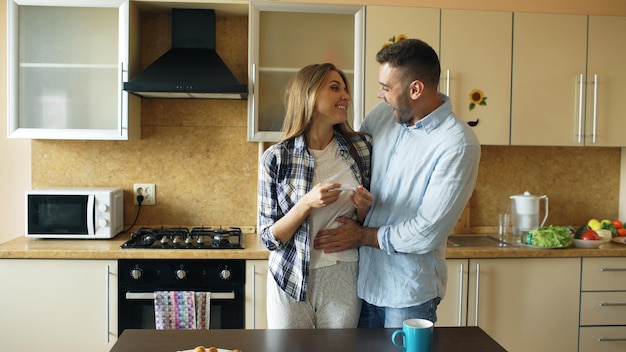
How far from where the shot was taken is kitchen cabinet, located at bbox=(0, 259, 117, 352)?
2514 mm

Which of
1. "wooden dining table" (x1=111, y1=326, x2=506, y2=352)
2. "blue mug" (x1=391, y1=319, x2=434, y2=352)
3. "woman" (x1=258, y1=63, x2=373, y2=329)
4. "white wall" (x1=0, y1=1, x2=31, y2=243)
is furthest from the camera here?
"white wall" (x1=0, y1=1, x2=31, y2=243)

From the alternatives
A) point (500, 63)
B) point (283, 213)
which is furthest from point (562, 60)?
point (283, 213)

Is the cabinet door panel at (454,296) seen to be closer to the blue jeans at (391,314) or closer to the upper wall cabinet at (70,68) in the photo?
the blue jeans at (391,314)

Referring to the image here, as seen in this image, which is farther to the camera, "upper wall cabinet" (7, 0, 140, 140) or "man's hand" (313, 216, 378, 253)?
"upper wall cabinet" (7, 0, 140, 140)

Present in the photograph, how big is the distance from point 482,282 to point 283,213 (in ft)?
4.35

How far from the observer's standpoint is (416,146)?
5.48 ft

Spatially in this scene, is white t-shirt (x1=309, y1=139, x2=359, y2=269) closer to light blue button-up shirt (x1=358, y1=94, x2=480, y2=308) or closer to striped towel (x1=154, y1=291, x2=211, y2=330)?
light blue button-up shirt (x1=358, y1=94, x2=480, y2=308)

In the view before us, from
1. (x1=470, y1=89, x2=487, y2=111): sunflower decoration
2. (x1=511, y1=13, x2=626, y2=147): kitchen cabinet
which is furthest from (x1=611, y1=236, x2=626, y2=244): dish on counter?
(x1=470, y1=89, x2=487, y2=111): sunflower decoration

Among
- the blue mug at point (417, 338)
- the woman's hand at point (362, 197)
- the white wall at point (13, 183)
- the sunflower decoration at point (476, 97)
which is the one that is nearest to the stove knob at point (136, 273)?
the white wall at point (13, 183)

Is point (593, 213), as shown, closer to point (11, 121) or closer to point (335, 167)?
point (335, 167)

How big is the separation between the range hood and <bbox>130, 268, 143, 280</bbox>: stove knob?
82 centimetres

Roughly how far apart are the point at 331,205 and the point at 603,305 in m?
1.76

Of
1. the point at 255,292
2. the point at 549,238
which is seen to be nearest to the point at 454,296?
the point at 549,238

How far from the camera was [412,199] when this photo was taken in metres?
1.67
